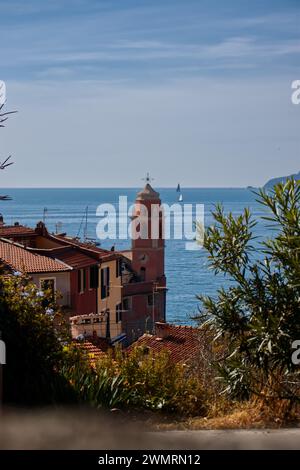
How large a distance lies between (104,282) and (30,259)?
24.9ft

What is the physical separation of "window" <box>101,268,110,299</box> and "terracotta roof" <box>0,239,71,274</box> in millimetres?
5760

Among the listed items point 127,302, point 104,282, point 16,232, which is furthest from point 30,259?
point 127,302

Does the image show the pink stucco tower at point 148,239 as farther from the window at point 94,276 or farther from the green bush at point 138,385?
the green bush at point 138,385

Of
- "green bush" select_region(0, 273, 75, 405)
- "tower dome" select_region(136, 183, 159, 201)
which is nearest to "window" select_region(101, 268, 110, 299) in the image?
"tower dome" select_region(136, 183, 159, 201)

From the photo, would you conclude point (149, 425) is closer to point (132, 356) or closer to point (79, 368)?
point (79, 368)

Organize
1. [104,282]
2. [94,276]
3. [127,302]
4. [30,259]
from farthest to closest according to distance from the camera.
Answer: [127,302], [104,282], [94,276], [30,259]

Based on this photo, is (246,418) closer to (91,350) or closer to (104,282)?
(91,350)

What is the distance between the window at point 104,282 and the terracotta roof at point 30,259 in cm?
576

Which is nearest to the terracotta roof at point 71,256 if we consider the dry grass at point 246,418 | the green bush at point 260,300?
the green bush at point 260,300

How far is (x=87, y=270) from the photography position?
112ft

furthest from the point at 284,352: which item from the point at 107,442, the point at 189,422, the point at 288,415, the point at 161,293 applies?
the point at 161,293

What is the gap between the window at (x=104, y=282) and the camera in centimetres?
3722

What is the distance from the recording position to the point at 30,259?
100 ft

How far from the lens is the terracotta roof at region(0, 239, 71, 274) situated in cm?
2967
